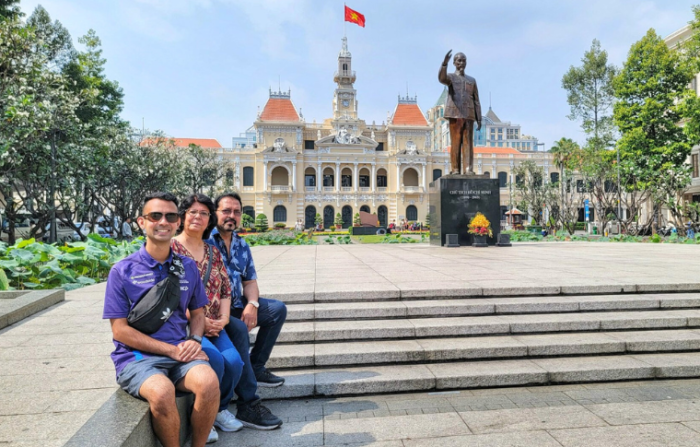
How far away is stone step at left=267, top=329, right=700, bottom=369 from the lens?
370 centimetres

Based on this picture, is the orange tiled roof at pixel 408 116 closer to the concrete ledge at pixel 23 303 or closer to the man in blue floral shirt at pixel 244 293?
the concrete ledge at pixel 23 303

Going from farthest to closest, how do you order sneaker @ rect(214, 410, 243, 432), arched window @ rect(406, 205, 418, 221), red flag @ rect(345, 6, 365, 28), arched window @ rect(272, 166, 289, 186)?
arched window @ rect(406, 205, 418, 221) → arched window @ rect(272, 166, 289, 186) → red flag @ rect(345, 6, 365, 28) → sneaker @ rect(214, 410, 243, 432)

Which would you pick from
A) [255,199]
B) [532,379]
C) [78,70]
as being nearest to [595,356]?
[532,379]

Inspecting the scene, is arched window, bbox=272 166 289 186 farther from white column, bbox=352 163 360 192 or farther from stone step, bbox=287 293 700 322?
stone step, bbox=287 293 700 322

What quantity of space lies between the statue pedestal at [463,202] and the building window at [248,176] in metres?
41.4

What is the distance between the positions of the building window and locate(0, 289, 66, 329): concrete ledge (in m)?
46.4

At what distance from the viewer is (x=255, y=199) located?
50438mm

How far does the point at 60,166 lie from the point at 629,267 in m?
15.9

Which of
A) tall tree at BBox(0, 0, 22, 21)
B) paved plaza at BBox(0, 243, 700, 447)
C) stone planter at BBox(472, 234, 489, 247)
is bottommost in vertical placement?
paved plaza at BBox(0, 243, 700, 447)

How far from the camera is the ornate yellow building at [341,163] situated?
1996 inches

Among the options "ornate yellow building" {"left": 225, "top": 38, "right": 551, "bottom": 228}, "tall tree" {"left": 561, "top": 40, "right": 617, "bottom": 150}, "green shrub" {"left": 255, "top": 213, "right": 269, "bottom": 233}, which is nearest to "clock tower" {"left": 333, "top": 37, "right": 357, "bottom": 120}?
"ornate yellow building" {"left": 225, "top": 38, "right": 551, "bottom": 228}

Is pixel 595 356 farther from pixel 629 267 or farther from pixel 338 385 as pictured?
pixel 629 267

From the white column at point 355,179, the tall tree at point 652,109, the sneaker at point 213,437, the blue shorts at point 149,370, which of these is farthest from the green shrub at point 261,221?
the blue shorts at point 149,370

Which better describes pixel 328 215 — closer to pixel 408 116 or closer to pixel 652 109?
pixel 408 116
